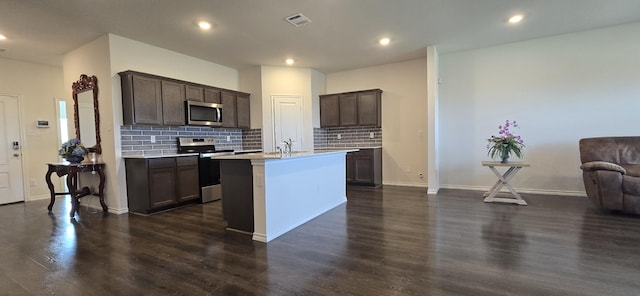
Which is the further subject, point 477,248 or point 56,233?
point 56,233

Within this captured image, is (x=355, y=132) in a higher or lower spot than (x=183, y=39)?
lower

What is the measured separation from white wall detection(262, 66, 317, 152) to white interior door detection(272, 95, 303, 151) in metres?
0.09

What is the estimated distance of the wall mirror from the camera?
431cm

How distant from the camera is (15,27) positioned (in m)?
3.69

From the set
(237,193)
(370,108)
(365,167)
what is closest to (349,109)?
(370,108)

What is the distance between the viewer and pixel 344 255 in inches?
96.1

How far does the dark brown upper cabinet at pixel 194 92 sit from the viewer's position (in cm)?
485

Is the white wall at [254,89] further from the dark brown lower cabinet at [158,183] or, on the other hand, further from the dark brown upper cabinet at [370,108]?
the dark brown upper cabinet at [370,108]

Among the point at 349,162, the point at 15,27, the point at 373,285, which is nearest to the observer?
the point at 373,285

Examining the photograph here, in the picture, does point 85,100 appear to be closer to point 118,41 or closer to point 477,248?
point 118,41

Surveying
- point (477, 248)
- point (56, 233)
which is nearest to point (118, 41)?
point (56, 233)

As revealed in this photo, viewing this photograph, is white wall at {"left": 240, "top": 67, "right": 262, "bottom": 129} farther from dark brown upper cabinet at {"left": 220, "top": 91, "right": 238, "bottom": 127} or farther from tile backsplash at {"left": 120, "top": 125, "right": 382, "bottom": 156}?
dark brown upper cabinet at {"left": 220, "top": 91, "right": 238, "bottom": 127}

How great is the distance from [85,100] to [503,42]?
23.8ft

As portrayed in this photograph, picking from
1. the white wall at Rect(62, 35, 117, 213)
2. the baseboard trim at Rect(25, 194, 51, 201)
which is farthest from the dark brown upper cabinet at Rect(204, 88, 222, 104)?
the baseboard trim at Rect(25, 194, 51, 201)
